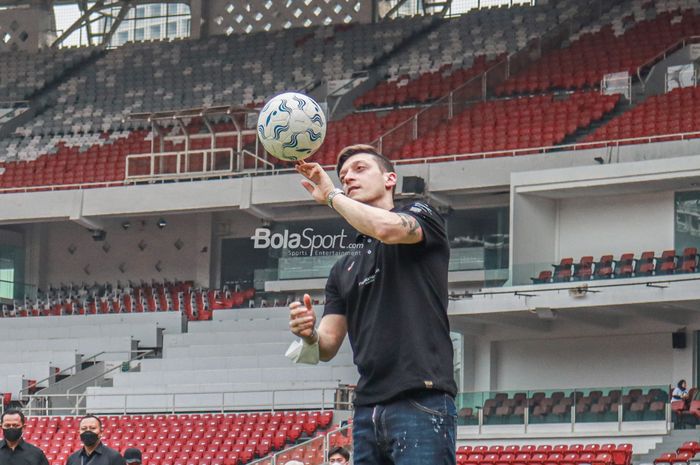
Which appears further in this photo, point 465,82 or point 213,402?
point 465,82

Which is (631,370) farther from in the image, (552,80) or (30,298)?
(30,298)

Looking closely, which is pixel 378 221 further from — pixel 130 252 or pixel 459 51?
pixel 130 252

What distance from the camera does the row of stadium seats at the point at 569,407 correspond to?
2527 cm

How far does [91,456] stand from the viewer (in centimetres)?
1171

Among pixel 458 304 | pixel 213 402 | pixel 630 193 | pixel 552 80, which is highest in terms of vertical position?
pixel 552 80

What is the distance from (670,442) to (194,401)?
954 cm

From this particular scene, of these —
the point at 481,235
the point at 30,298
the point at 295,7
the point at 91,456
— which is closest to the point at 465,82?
the point at 481,235

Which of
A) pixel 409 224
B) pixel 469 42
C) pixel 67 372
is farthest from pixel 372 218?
pixel 469 42

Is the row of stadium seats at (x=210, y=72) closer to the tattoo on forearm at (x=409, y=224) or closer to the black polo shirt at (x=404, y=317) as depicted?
the black polo shirt at (x=404, y=317)

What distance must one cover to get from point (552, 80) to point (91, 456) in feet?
81.8

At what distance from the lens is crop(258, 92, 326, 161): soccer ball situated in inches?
272

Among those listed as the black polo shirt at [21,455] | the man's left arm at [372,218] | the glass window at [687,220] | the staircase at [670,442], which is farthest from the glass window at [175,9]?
the man's left arm at [372,218]

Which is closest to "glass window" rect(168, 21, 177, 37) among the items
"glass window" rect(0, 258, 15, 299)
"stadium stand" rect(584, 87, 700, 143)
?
"glass window" rect(0, 258, 15, 299)

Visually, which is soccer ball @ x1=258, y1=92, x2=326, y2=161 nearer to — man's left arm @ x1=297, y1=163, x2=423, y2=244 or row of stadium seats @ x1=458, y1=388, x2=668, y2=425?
man's left arm @ x1=297, y1=163, x2=423, y2=244
